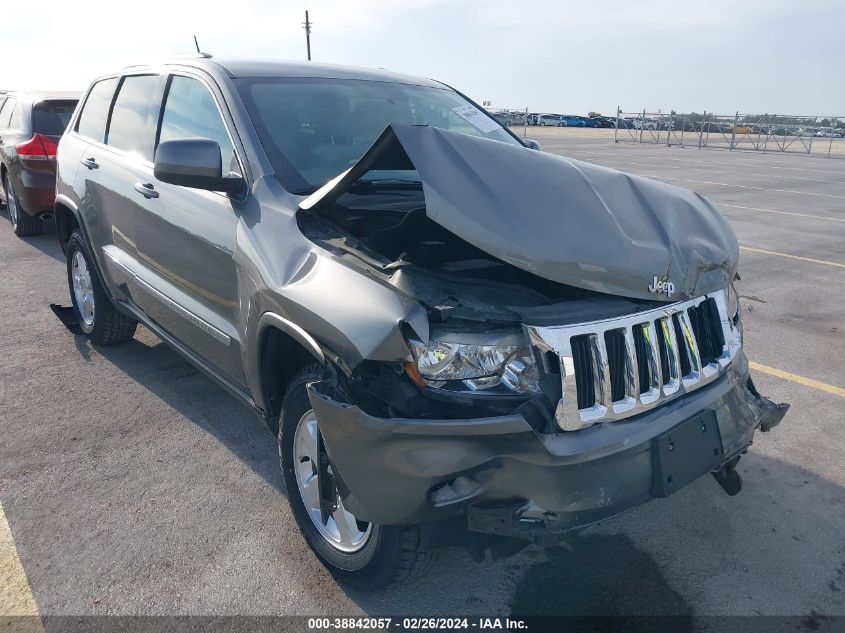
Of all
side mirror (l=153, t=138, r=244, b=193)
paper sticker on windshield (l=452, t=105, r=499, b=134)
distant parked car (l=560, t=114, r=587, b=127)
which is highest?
paper sticker on windshield (l=452, t=105, r=499, b=134)

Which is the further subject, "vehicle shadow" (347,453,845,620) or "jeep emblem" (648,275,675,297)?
"vehicle shadow" (347,453,845,620)

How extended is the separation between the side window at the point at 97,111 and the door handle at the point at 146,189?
Result: 1029 millimetres

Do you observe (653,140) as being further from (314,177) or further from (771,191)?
(314,177)

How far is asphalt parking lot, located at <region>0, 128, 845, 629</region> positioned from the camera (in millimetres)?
2715

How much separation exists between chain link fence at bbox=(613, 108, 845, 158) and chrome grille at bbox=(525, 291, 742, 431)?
31.5m

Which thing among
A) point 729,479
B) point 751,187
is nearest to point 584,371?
point 729,479

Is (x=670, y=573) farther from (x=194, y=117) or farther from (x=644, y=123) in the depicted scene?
(x=644, y=123)

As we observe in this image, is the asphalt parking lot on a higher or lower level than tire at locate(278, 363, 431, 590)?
lower

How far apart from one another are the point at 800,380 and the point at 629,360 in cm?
298

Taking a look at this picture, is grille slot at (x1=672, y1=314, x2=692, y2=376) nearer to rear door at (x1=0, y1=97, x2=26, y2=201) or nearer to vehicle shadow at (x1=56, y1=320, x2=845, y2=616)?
vehicle shadow at (x1=56, y1=320, x2=845, y2=616)

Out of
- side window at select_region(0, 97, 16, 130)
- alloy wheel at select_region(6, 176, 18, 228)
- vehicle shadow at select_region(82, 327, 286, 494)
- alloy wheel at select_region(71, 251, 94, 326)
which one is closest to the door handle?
vehicle shadow at select_region(82, 327, 286, 494)

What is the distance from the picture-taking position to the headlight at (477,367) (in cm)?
226

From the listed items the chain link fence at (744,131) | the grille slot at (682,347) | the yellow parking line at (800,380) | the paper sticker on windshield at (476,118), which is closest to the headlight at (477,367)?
the grille slot at (682,347)

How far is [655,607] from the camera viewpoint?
2.67 metres
